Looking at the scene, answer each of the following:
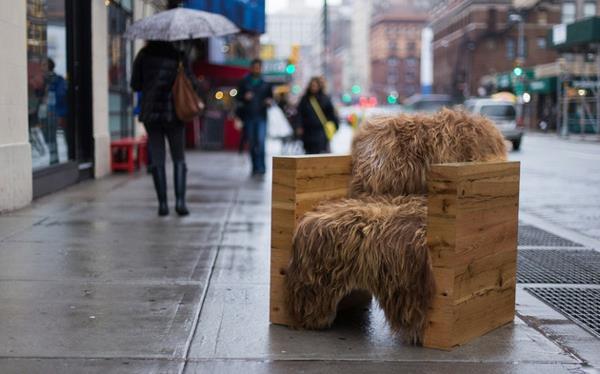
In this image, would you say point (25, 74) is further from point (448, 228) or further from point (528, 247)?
point (448, 228)

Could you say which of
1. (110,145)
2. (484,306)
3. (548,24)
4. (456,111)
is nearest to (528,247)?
(456,111)

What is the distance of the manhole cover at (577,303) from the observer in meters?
5.24

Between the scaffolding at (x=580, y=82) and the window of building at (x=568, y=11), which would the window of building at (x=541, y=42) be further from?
the scaffolding at (x=580, y=82)

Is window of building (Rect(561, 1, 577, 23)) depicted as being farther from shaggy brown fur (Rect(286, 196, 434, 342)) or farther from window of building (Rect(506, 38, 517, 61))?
shaggy brown fur (Rect(286, 196, 434, 342))

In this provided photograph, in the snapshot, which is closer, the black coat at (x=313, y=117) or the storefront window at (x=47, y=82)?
the storefront window at (x=47, y=82)

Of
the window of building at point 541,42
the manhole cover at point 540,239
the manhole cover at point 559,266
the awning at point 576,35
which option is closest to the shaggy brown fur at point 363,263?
the manhole cover at point 559,266

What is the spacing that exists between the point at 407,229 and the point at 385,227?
0.40 feet

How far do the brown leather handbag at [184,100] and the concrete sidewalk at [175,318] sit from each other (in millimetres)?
1276

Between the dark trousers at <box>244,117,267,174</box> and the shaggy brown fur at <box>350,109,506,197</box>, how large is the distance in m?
9.83

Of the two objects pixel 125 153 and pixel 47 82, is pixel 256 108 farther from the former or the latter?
pixel 47 82

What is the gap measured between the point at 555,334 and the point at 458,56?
316 feet

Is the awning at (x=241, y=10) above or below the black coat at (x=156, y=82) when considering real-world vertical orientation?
above

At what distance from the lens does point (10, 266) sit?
6.54 m

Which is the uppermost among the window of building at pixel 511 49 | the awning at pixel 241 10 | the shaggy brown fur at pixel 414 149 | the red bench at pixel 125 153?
the window of building at pixel 511 49
